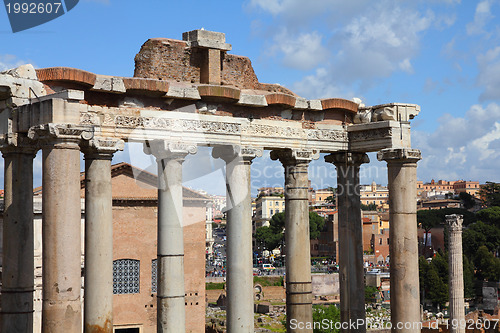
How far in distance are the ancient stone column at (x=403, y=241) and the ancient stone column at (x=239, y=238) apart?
3.07 meters

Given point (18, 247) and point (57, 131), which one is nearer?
point (57, 131)

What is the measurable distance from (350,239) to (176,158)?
16.8ft

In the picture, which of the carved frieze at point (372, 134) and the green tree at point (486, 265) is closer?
the carved frieze at point (372, 134)

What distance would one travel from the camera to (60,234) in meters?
11.0

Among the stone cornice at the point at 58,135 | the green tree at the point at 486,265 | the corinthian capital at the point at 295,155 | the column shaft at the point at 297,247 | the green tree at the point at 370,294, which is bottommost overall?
the green tree at the point at 370,294

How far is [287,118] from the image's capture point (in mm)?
15922

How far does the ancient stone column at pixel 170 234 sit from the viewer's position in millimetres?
14117

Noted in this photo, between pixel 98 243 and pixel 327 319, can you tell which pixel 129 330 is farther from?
pixel 98 243

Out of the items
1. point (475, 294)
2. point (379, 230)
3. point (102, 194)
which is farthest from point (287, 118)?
point (379, 230)

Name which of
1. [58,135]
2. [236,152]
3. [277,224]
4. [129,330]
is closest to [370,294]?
[129,330]

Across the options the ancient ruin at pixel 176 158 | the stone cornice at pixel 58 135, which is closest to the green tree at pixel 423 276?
the ancient ruin at pixel 176 158

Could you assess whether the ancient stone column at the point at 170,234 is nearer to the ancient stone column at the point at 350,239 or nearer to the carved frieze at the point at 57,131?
the carved frieze at the point at 57,131

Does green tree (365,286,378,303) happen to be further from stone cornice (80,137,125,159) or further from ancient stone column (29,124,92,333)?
ancient stone column (29,124,92,333)

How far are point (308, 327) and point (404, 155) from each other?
4302mm
